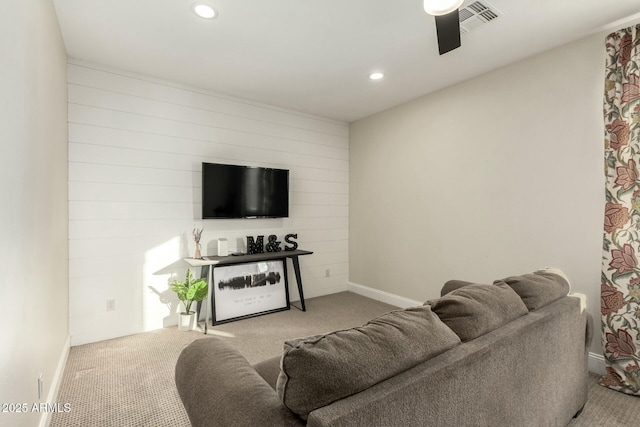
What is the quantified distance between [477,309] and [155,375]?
7.74ft

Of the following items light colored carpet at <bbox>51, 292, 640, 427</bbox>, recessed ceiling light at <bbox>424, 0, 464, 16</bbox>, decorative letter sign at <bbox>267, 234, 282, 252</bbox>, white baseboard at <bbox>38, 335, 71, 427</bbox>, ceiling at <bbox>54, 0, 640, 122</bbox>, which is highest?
ceiling at <bbox>54, 0, 640, 122</bbox>

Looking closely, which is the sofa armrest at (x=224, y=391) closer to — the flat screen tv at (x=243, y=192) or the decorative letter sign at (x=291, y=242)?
the flat screen tv at (x=243, y=192)

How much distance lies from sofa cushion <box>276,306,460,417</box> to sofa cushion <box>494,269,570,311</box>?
0.75 m

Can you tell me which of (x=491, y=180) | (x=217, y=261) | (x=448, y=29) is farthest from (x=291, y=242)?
(x=448, y=29)

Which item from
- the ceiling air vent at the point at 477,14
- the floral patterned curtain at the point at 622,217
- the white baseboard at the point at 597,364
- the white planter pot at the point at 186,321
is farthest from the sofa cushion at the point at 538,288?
the white planter pot at the point at 186,321

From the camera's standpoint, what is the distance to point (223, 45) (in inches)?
104

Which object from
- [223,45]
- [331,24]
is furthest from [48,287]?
[331,24]

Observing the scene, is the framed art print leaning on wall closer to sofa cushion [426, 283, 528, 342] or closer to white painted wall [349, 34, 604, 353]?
A: white painted wall [349, 34, 604, 353]

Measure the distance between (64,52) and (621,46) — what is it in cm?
437

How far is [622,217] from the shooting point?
227 centimetres

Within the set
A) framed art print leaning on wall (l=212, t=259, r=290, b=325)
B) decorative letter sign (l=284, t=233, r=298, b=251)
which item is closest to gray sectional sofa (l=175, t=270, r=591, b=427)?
framed art print leaning on wall (l=212, t=259, r=290, b=325)

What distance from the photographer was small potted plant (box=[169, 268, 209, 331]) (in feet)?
10.6

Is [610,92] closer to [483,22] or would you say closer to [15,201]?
[483,22]

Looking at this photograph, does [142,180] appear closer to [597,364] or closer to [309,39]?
[309,39]
